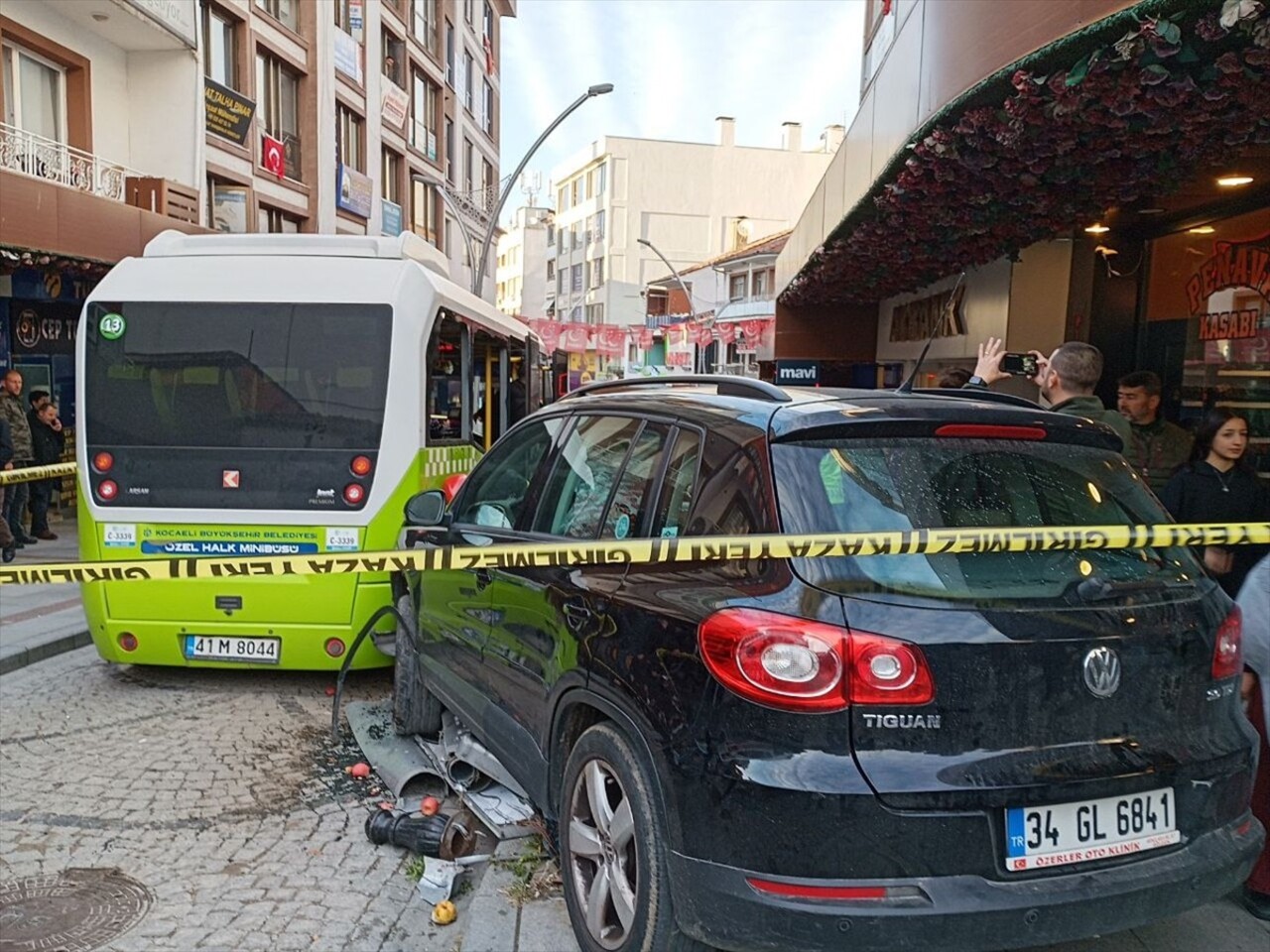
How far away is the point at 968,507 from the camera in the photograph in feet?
9.03

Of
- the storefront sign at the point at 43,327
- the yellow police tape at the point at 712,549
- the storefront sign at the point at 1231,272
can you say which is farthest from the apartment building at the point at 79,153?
the storefront sign at the point at 1231,272

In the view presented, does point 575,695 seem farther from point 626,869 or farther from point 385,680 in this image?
point 385,680

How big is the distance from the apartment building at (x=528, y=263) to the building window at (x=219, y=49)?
3382cm

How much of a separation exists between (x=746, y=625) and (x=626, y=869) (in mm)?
922

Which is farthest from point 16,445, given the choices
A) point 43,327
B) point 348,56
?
point 348,56

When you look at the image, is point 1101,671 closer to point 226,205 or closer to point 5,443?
point 5,443

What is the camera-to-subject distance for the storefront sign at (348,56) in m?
25.5

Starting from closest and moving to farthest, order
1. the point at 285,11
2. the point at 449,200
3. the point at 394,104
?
the point at 285,11, the point at 394,104, the point at 449,200

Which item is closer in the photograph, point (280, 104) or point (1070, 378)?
point (1070, 378)

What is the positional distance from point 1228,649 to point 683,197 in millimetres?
71304

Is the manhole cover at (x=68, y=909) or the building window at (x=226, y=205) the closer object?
the manhole cover at (x=68, y=909)

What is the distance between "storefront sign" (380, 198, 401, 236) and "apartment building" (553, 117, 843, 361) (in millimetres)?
40246

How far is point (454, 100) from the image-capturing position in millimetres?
37875

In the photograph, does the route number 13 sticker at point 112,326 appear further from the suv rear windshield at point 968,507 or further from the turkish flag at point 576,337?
the turkish flag at point 576,337
